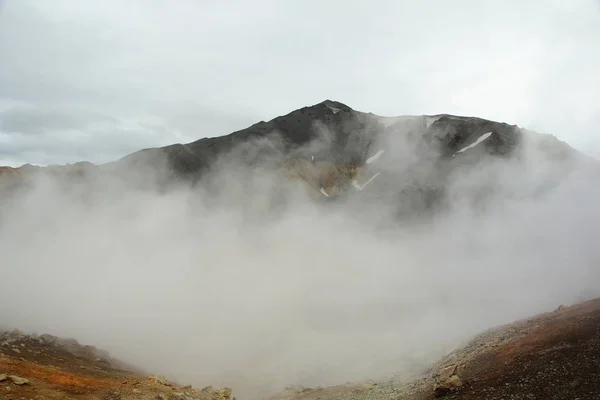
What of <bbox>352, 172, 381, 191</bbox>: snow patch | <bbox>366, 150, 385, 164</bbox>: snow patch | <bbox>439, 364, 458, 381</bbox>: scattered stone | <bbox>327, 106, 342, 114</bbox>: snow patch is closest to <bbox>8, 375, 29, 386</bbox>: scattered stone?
<bbox>439, 364, 458, 381</bbox>: scattered stone

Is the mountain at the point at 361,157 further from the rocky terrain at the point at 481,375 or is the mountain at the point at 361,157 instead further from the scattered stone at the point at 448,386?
the scattered stone at the point at 448,386

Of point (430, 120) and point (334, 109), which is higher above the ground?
point (334, 109)

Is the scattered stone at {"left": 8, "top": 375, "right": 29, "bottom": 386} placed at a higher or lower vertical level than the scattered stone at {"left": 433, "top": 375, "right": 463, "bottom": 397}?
higher

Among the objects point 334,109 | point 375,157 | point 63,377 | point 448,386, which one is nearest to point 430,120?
point 375,157

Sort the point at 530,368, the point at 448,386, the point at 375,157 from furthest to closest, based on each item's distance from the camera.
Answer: the point at 375,157, the point at 448,386, the point at 530,368

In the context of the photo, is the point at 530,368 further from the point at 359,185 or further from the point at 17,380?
the point at 359,185

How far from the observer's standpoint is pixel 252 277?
5678cm

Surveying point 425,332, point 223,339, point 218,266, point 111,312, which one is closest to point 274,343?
point 223,339

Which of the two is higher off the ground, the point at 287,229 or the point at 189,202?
the point at 189,202

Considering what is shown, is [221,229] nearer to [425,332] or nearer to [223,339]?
[223,339]

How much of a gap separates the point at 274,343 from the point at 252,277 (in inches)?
944

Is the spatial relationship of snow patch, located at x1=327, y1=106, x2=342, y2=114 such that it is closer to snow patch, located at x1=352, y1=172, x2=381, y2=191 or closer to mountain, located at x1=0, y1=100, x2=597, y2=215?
mountain, located at x1=0, y1=100, x2=597, y2=215

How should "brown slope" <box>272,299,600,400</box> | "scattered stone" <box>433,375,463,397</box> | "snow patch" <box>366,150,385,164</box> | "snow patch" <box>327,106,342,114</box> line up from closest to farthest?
"brown slope" <box>272,299,600,400</box> → "scattered stone" <box>433,375,463,397</box> → "snow patch" <box>366,150,385,164</box> → "snow patch" <box>327,106,342,114</box>

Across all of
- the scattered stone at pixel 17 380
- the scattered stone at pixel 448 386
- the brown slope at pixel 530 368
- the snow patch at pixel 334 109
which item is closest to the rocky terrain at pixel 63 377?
the scattered stone at pixel 17 380
